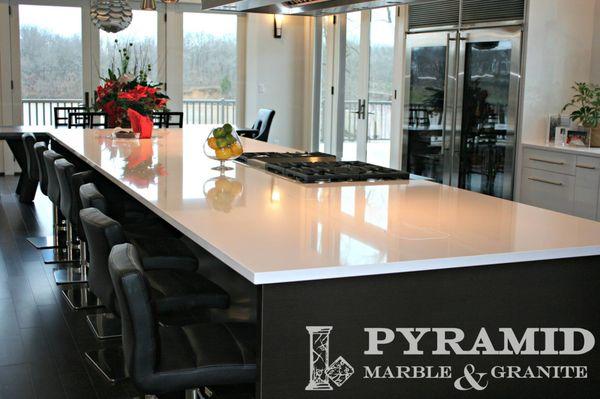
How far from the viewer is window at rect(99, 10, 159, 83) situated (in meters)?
10.7

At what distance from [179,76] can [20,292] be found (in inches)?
258

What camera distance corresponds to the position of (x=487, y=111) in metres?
6.88

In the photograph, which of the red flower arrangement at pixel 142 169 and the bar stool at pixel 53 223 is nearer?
the red flower arrangement at pixel 142 169

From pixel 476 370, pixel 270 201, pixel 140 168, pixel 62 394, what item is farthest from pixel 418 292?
pixel 140 168

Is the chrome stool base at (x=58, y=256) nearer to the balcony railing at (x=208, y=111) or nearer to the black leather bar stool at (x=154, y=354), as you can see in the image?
the black leather bar stool at (x=154, y=354)

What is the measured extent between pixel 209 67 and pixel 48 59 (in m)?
2.23

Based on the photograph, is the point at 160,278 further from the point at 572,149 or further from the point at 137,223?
the point at 572,149

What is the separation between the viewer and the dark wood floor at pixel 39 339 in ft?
11.6

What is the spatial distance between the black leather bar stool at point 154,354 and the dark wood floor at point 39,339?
123 centimetres

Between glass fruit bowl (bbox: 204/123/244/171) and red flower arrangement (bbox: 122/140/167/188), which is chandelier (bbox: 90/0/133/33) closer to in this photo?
red flower arrangement (bbox: 122/140/167/188)

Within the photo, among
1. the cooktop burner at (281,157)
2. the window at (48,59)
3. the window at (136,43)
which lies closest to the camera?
the cooktop burner at (281,157)

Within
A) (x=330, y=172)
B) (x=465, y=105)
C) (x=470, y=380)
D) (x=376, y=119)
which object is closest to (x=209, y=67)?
(x=376, y=119)

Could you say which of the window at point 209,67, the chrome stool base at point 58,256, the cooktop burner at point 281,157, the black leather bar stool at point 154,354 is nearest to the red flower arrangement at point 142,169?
the cooktop burner at point 281,157

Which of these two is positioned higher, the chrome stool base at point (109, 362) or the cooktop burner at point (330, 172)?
the cooktop burner at point (330, 172)
